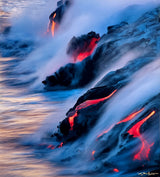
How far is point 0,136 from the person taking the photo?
33.0 feet

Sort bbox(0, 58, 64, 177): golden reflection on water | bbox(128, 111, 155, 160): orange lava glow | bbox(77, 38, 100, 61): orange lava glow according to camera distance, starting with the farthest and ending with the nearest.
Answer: bbox(77, 38, 100, 61): orange lava glow < bbox(0, 58, 64, 177): golden reflection on water < bbox(128, 111, 155, 160): orange lava glow

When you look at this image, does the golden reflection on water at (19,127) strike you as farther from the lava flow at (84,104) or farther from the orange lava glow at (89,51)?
the orange lava glow at (89,51)

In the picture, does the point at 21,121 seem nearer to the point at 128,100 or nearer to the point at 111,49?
the point at 128,100

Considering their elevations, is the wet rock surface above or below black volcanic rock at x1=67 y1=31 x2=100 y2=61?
Result: below

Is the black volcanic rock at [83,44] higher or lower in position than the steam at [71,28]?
lower

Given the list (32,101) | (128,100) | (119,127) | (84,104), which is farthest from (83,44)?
(119,127)

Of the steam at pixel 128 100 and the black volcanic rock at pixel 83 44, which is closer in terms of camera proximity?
the steam at pixel 128 100

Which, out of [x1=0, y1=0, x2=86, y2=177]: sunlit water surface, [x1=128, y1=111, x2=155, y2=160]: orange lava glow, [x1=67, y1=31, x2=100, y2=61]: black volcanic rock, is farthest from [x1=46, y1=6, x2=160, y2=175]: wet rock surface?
[x1=67, y1=31, x2=100, y2=61]: black volcanic rock

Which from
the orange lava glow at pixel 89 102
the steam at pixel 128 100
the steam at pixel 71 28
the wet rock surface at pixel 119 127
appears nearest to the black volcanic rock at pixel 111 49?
the wet rock surface at pixel 119 127

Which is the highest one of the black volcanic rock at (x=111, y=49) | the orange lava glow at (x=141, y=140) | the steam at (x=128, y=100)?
the black volcanic rock at (x=111, y=49)

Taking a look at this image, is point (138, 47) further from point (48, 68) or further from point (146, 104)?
point (48, 68)

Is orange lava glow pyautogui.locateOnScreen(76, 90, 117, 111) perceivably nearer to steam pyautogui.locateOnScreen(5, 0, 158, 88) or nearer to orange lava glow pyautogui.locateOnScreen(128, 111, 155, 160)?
orange lava glow pyautogui.locateOnScreen(128, 111, 155, 160)

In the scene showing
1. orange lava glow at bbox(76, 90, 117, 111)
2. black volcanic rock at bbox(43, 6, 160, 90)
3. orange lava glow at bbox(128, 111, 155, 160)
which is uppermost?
black volcanic rock at bbox(43, 6, 160, 90)

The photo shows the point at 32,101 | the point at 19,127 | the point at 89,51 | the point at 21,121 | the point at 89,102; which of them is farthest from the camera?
the point at 89,51
